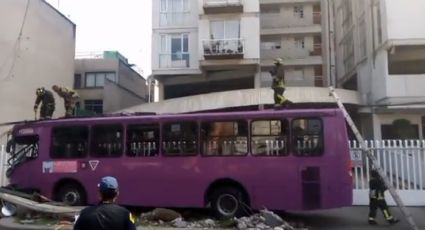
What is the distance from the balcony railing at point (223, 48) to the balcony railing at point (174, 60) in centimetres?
178

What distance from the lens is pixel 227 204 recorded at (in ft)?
40.1

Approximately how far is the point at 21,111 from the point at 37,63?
3424mm

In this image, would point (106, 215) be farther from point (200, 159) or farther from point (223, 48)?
point (223, 48)

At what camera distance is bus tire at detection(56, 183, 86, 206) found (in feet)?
44.2

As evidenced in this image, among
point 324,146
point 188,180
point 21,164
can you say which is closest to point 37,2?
point 21,164

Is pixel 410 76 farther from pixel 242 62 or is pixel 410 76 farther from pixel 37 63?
pixel 37 63

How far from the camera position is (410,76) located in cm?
2241

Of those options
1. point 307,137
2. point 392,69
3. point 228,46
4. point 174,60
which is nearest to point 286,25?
point 228,46

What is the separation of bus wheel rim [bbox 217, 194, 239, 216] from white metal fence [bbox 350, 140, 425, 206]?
16.0 feet

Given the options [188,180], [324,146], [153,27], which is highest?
[153,27]

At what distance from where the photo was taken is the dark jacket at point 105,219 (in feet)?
13.2

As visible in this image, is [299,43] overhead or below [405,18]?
overhead

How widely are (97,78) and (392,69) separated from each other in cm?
2128

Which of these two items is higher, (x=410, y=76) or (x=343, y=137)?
(x=410, y=76)
